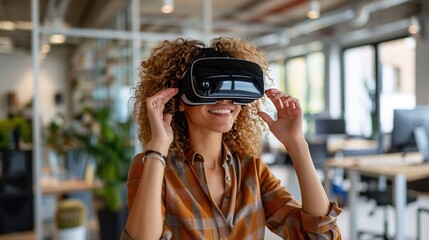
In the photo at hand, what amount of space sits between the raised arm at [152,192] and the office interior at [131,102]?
0.42 meters

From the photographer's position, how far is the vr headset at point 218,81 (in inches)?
38.6

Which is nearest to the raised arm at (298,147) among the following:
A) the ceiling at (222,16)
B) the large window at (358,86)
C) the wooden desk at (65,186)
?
the ceiling at (222,16)

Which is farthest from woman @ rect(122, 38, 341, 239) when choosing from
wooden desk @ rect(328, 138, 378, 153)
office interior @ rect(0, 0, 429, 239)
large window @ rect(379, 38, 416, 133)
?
large window @ rect(379, 38, 416, 133)

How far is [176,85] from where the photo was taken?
1.06 metres

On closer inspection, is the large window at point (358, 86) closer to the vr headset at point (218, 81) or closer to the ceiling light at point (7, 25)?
the ceiling light at point (7, 25)

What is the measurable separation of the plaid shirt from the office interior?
34 cm

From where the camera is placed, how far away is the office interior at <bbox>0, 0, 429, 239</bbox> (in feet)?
11.7

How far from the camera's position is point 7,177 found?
3494 millimetres

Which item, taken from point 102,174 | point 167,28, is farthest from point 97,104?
point 102,174

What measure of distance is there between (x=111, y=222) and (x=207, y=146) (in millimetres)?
2746

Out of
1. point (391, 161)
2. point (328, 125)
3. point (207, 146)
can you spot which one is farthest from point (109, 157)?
point (328, 125)

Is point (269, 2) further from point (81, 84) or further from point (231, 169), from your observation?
point (231, 169)

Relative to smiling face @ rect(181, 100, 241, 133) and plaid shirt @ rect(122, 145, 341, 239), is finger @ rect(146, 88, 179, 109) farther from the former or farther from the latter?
A: plaid shirt @ rect(122, 145, 341, 239)

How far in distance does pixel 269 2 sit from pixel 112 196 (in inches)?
196
